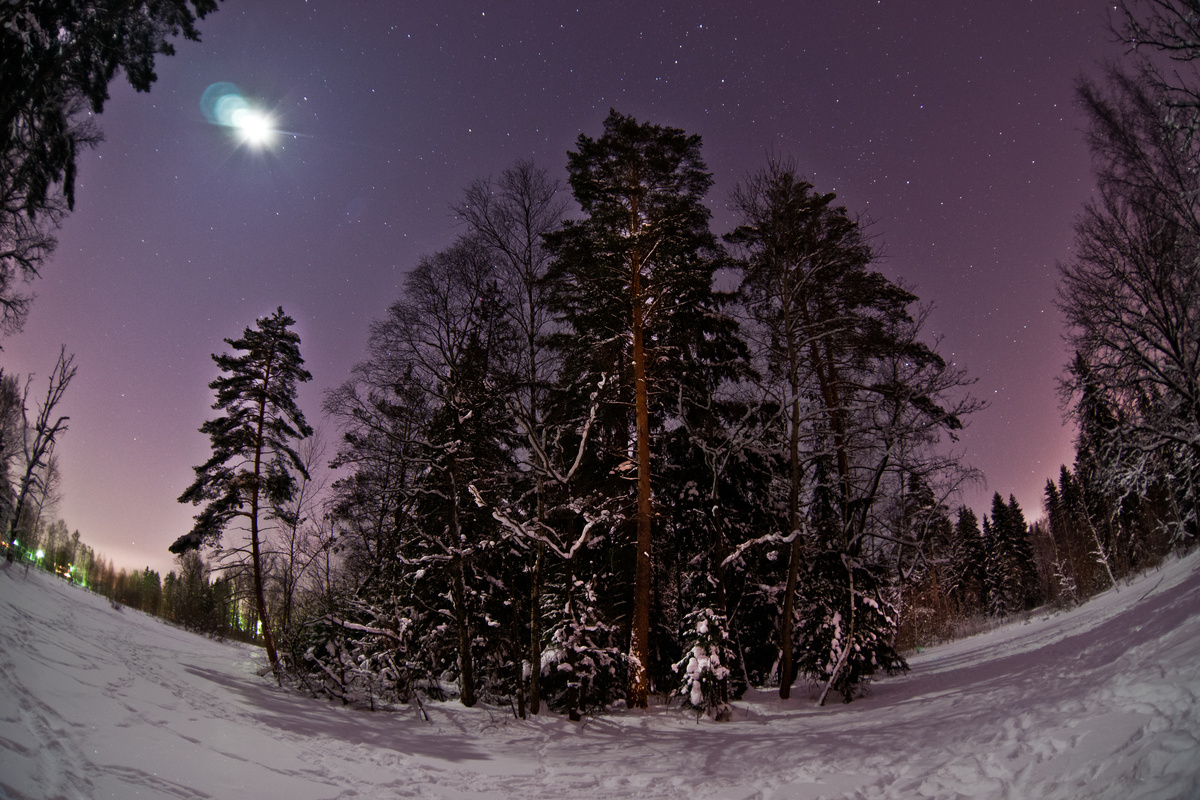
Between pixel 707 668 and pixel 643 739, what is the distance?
6.18 feet

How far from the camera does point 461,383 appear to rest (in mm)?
12953

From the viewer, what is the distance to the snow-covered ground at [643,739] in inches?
175

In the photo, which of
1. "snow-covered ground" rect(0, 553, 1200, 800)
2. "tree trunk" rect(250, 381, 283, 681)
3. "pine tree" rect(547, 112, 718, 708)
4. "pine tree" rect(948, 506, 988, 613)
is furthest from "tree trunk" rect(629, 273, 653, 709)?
"pine tree" rect(948, 506, 988, 613)

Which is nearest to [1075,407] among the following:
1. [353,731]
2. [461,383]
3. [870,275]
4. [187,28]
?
[870,275]

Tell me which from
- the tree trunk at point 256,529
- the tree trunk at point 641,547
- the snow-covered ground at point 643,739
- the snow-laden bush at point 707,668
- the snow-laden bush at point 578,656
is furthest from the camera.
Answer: the tree trunk at point 256,529

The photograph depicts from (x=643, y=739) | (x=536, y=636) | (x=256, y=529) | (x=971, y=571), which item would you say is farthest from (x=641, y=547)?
(x=971, y=571)

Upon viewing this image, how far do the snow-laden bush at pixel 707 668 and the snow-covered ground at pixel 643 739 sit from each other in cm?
40

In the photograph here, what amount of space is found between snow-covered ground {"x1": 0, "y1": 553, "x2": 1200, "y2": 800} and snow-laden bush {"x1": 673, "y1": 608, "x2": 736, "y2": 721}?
40cm

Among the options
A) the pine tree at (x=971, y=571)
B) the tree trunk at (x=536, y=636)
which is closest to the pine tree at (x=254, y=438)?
the tree trunk at (x=536, y=636)

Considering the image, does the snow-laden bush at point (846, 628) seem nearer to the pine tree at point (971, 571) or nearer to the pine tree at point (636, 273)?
the pine tree at point (636, 273)

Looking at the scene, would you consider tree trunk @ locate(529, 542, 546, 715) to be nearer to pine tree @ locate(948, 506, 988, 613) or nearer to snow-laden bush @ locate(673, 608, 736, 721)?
snow-laden bush @ locate(673, 608, 736, 721)

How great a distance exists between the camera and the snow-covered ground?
4445mm

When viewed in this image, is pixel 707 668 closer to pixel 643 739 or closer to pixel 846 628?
pixel 643 739

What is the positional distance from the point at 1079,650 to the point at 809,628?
500cm
